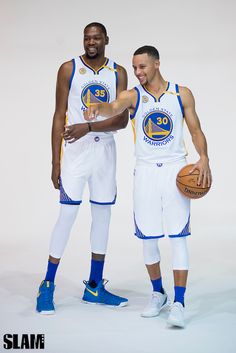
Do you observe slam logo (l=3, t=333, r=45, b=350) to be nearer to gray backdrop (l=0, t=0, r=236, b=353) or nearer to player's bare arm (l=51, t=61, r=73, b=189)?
player's bare arm (l=51, t=61, r=73, b=189)

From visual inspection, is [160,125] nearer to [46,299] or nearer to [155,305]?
[155,305]

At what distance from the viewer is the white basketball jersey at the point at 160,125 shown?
17.4ft

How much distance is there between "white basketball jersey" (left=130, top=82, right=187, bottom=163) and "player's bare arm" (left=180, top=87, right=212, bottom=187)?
0.04 m

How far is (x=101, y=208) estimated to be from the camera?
5.86 metres

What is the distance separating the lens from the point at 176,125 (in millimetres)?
5320

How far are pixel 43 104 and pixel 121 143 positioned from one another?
1019 mm

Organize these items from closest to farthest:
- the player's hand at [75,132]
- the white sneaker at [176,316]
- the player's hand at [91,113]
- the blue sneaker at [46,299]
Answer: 1. the player's hand at [91,113]
2. the white sneaker at [176,316]
3. the player's hand at [75,132]
4. the blue sneaker at [46,299]

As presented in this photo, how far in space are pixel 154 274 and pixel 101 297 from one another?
51cm

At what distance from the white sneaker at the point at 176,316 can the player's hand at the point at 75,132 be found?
4.10 feet

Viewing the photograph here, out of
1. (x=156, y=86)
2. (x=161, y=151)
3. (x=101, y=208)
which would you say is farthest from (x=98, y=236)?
(x=156, y=86)

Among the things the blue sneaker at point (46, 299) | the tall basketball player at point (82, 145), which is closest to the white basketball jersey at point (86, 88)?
the tall basketball player at point (82, 145)

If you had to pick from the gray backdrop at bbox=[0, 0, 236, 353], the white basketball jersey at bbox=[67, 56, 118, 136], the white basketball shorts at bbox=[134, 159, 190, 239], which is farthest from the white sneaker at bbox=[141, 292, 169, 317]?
the gray backdrop at bbox=[0, 0, 236, 353]

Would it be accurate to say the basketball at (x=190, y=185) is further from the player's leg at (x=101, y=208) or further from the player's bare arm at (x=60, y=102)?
the player's bare arm at (x=60, y=102)

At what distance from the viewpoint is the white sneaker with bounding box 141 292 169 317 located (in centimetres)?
547
